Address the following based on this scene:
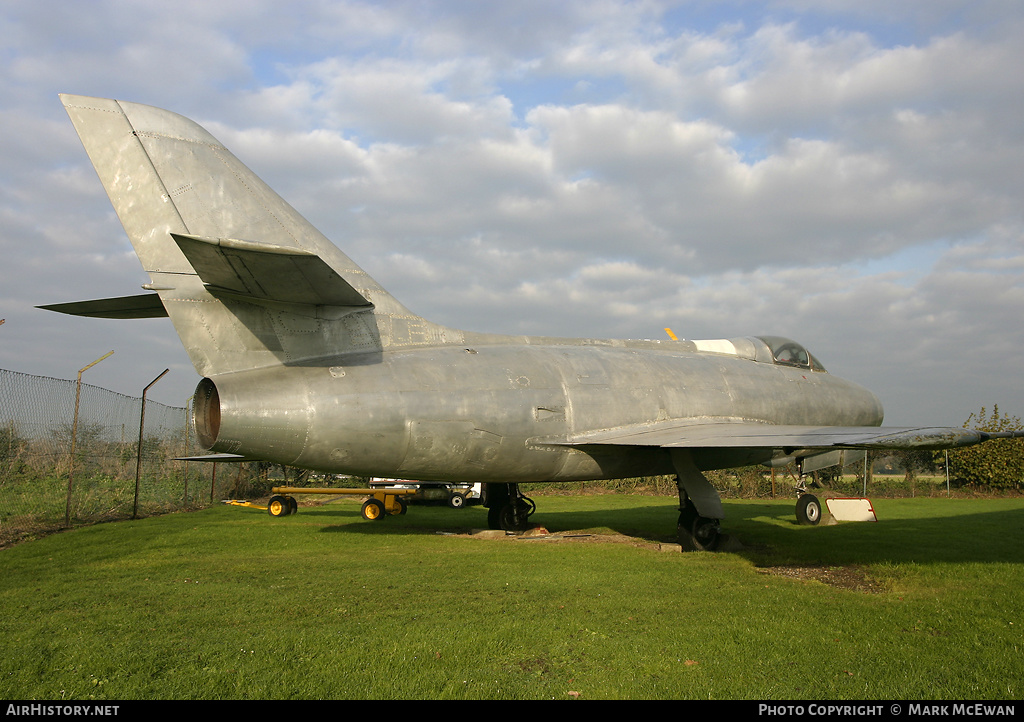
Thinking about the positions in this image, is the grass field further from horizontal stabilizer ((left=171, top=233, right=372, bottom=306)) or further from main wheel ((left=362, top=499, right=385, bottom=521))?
main wheel ((left=362, top=499, right=385, bottom=521))

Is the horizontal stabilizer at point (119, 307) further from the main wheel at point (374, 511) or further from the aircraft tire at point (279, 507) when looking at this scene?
the aircraft tire at point (279, 507)

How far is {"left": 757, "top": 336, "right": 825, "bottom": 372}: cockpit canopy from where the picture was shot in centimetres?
1223

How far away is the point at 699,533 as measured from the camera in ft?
31.5

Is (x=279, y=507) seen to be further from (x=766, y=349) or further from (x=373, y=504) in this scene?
(x=766, y=349)

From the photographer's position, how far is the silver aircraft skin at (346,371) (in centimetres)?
709

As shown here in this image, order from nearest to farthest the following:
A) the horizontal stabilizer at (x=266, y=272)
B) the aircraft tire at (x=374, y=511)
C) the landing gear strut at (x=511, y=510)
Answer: the horizontal stabilizer at (x=266, y=272) < the landing gear strut at (x=511, y=510) < the aircraft tire at (x=374, y=511)

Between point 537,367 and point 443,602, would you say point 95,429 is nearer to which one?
point 537,367

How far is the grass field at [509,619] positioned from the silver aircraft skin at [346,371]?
1.48 meters

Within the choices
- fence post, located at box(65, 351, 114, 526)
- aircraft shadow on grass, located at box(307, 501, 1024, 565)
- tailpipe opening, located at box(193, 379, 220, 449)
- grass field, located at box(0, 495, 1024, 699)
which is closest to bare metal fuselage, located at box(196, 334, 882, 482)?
tailpipe opening, located at box(193, 379, 220, 449)

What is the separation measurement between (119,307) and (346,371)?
3.06 m

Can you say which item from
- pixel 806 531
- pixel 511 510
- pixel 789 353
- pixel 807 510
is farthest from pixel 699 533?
pixel 807 510

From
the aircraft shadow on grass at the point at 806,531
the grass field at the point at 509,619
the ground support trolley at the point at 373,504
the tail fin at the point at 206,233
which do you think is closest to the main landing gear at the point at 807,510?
the aircraft shadow on grass at the point at 806,531

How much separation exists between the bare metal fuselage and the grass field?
138cm
